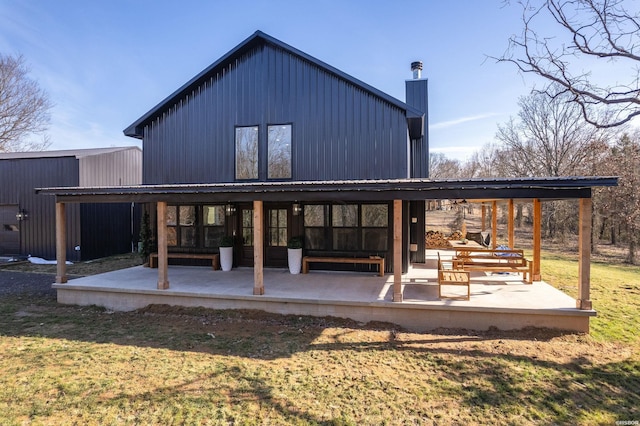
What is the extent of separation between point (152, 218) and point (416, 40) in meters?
10.9

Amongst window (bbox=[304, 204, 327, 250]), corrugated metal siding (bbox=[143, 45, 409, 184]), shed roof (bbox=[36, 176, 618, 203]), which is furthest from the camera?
window (bbox=[304, 204, 327, 250])

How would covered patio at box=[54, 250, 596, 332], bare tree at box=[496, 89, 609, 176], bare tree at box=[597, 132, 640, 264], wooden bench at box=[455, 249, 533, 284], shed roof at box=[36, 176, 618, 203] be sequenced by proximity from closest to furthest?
shed roof at box=[36, 176, 618, 203] < covered patio at box=[54, 250, 596, 332] < wooden bench at box=[455, 249, 533, 284] < bare tree at box=[597, 132, 640, 264] < bare tree at box=[496, 89, 609, 176]

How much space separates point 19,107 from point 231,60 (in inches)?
903

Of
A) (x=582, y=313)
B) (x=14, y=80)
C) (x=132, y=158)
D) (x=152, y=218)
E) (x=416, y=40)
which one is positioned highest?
(x=14, y=80)

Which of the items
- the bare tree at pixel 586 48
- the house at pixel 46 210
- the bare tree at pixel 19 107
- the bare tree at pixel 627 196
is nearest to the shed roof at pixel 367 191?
the bare tree at pixel 586 48

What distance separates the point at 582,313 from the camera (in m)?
5.36

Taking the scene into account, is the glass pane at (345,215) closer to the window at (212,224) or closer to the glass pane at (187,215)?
the window at (212,224)

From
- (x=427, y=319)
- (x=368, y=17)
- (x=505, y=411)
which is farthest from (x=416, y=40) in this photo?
(x=505, y=411)

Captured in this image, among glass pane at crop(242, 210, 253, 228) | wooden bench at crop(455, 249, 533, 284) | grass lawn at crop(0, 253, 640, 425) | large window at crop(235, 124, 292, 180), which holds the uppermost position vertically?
large window at crop(235, 124, 292, 180)

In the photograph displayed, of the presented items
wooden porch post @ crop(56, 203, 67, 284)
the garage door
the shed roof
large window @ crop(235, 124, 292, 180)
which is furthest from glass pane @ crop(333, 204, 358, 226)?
the garage door

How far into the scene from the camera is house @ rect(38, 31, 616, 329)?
27.9 ft

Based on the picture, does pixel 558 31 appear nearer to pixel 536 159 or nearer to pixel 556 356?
pixel 556 356

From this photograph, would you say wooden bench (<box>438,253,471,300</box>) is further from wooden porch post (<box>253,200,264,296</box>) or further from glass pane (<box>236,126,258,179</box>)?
glass pane (<box>236,126,258,179</box>)

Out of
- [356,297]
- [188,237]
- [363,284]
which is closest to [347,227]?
[363,284]
